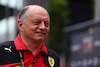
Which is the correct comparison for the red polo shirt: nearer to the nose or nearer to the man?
the man

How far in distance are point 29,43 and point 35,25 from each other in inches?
8.0

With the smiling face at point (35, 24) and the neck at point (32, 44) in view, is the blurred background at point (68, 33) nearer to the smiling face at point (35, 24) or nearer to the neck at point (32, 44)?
the neck at point (32, 44)

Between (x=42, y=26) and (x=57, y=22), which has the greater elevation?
(x=42, y=26)

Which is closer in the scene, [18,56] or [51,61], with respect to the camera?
[18,56]

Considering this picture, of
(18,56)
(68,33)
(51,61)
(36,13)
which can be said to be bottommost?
(68,33)

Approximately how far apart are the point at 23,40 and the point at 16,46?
0.29 ft

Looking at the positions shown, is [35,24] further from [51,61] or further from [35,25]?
[51,61]

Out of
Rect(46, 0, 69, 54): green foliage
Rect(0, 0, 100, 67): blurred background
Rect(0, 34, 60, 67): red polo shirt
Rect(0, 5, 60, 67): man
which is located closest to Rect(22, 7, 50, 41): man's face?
Rect(0, 5, 60, 67): man

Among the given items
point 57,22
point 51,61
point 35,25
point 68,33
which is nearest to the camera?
point 35,25

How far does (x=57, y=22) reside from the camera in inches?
1009

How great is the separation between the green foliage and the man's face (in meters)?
21.6

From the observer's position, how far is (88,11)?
3166cm

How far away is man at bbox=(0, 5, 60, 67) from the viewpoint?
7.88ft

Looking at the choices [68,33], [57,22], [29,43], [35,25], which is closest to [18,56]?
[29,43]
